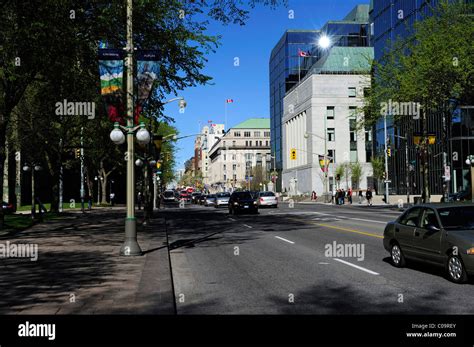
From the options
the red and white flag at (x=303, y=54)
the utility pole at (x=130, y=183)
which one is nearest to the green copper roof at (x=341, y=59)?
the red and white flag at (x=303, y=54)

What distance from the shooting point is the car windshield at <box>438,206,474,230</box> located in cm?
1015

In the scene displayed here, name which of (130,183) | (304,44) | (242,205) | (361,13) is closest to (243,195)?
(242,205)

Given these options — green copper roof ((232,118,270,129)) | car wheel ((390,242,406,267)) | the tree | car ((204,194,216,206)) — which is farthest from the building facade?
green copper roof ((232,118,270,129))

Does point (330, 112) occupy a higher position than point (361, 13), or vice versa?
point (361, 13)

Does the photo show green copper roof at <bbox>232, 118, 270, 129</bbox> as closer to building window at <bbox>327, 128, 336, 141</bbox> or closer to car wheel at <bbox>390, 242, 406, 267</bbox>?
building window at <bbox>327, 128, 336, 141</bbox>

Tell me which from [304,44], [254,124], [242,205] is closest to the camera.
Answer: [242,205]

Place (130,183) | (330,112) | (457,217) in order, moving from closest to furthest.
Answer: (457,217)
(130,183)
(330,112)

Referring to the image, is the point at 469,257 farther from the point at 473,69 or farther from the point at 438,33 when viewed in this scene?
the point at 438,33

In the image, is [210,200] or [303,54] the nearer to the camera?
[210,200]

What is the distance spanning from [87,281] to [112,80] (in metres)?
6.28

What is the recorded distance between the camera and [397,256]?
11680mm

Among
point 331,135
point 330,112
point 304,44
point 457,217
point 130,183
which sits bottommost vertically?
point 457,217

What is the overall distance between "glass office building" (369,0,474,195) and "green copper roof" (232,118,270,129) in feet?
318

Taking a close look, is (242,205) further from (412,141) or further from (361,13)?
(361,13)
